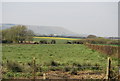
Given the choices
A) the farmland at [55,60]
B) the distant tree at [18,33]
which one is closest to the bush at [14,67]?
the farmland at [55,60]

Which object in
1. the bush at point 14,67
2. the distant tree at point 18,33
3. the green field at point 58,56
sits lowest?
the green field at point 58,56

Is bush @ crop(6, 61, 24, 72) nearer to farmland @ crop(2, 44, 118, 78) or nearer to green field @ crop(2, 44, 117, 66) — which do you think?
farmland @ crop(2, 44, 118, 78)

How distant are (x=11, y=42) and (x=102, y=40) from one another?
22557 mm

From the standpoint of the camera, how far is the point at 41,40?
179 feet

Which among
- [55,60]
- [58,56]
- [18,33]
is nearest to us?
[55,60]

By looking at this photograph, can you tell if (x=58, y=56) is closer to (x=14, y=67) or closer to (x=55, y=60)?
(x=55, y=60)

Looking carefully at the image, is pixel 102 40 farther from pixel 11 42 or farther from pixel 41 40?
pixel 11 42

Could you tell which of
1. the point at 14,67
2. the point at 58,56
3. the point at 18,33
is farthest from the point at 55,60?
the point at 18,33

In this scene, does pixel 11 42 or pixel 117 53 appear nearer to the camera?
pixel 117 53

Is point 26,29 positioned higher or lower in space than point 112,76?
higher

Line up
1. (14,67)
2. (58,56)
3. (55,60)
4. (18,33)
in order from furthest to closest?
(18,33)
(58,56)
(55,60)
(14,67)

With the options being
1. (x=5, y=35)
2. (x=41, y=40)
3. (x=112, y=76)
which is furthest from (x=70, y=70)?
(x=41, y=40)

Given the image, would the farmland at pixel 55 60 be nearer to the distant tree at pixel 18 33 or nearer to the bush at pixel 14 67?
the bush at pixel 14 67

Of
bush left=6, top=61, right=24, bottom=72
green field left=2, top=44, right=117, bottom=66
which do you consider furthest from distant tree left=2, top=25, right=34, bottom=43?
bush left=6, top=61, right=24, bottom=72
